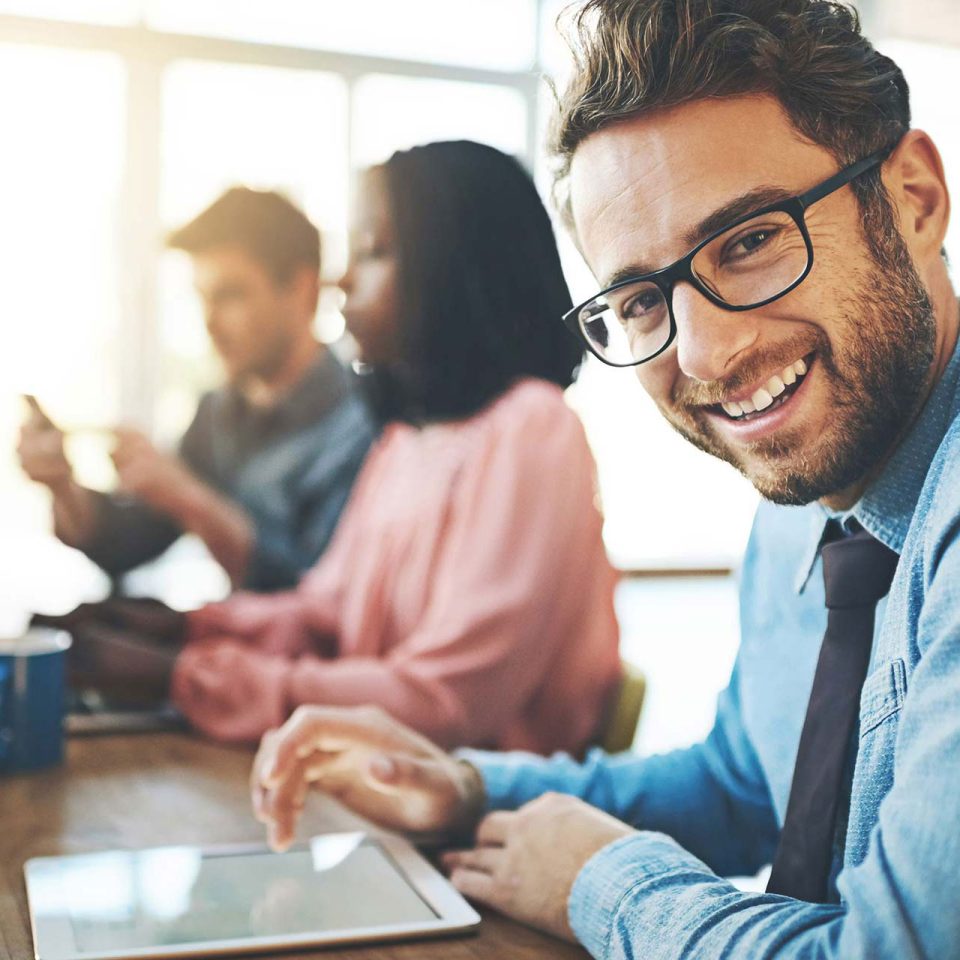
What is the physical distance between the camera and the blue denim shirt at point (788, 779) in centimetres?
57

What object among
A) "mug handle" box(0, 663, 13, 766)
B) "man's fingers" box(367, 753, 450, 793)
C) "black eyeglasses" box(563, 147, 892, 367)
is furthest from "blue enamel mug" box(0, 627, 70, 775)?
"black eyeglasses" box(563, 147, 892, 367)

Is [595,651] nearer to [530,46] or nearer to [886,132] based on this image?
[886,132]

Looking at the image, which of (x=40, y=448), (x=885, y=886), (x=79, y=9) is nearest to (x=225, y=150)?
(x=79, y=9)

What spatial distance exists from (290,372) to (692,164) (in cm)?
182

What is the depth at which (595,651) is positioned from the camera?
156 centimetres

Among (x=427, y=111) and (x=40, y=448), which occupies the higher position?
(x=427, y=111)

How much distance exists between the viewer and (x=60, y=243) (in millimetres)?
4855

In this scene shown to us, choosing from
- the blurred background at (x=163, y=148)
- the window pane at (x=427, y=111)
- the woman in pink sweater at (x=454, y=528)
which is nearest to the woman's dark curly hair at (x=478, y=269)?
the woman in pink sweater at (x=454, y=528)

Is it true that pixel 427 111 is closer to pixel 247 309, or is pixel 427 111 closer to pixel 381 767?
pixel 247 309

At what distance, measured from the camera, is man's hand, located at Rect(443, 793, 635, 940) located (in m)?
0.85

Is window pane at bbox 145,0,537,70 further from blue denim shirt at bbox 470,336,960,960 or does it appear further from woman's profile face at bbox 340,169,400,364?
blue denim shirt at bbox 470,336,960,960

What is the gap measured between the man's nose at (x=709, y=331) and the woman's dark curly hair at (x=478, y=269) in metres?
0.88

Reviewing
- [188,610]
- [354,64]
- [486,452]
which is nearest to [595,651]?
[486,452]

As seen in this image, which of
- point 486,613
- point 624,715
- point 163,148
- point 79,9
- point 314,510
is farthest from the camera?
point 163,148
